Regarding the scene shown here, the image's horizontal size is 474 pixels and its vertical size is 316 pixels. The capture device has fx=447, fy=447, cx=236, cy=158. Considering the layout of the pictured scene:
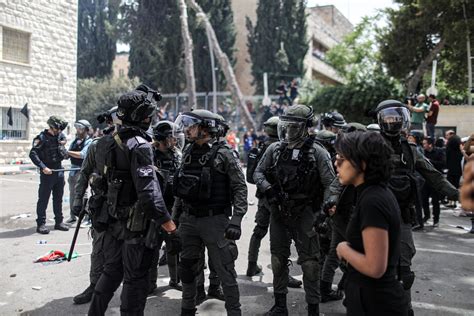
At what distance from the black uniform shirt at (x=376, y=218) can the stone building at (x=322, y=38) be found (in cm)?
3498

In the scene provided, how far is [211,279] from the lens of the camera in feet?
15.9

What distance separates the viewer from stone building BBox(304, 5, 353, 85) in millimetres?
40281

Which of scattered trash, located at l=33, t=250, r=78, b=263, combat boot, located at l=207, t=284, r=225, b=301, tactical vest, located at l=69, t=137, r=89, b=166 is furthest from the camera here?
tactical vest, located at l=69, t=137, r=89, b=166

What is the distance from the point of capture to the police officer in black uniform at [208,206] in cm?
380

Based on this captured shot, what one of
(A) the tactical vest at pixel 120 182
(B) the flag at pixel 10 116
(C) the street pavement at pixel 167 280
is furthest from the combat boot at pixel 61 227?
(B) the flag at pixel 10 116

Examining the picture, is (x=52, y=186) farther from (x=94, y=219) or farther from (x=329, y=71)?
(x=329, y=71)

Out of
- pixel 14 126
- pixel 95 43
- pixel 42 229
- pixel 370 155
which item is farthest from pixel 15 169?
pixel 95 43

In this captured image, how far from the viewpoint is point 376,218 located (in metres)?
2.20

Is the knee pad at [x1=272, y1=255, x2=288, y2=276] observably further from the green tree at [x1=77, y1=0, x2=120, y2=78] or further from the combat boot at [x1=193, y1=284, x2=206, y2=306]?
the green tree at [x1=77, y1=0, x2=120, y2=78]

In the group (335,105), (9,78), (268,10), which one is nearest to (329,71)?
(268,10)

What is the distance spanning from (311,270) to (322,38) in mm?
42880

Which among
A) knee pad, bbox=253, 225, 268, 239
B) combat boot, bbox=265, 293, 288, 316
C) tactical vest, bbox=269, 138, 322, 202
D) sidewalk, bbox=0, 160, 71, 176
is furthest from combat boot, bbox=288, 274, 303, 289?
sidewalk, bbox=0, 160, 71, 176

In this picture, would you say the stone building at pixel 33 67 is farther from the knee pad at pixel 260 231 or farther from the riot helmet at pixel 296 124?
the riot helmet at pixel 296 124

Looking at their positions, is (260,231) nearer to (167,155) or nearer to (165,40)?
(167,155)
